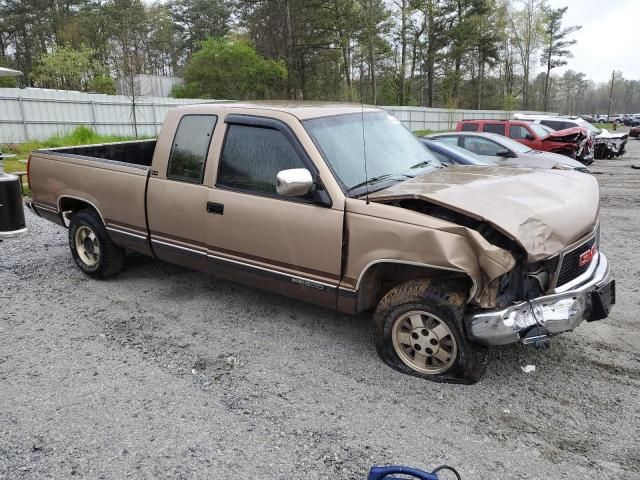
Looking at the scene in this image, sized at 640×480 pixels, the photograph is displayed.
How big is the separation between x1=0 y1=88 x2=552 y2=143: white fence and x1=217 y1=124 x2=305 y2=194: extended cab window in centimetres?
1525

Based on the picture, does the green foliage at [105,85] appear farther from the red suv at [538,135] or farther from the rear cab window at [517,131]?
the rear cab window at [517,131]

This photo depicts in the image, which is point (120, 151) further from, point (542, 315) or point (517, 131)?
point (517, 131)

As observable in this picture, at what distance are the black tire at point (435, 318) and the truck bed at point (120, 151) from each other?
3.99m

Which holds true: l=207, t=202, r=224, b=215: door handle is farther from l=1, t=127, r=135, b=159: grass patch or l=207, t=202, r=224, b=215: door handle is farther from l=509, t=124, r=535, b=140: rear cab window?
l=509, t=124, r=535, b=140: rear cab window

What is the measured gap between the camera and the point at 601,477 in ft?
8.70

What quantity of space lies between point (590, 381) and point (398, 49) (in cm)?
4588

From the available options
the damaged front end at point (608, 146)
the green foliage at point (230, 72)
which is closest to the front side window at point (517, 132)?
the damaged front end at point (608, 146)

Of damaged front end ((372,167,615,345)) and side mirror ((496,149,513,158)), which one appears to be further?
side mirror ((496,149,513,158))

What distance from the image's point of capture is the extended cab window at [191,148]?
179 inches

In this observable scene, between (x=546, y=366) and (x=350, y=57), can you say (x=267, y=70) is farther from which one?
(x=546, y=366)

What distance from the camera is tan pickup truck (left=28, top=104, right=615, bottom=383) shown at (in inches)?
130

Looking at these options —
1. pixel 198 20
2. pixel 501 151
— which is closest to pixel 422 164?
pixel 501 151

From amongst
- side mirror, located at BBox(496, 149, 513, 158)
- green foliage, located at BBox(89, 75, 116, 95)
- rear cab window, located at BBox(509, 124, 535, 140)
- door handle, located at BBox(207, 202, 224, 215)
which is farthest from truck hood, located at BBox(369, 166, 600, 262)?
green foliage, located at BBox(89, 75, 116, 95)

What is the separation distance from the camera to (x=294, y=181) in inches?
140
